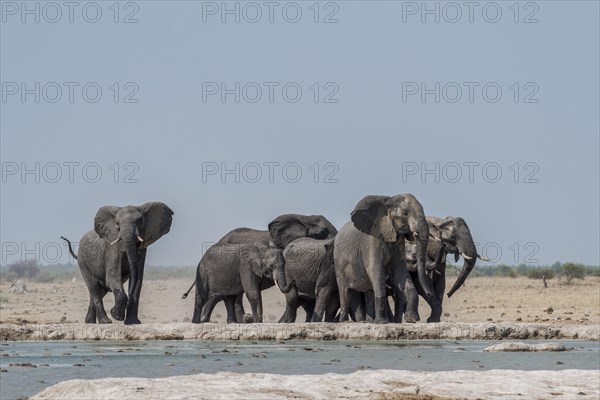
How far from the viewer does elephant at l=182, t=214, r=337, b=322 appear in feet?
128

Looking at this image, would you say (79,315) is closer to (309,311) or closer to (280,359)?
(309,311)

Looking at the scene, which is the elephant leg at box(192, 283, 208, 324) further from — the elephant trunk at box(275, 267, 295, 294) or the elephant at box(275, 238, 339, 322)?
the elephant trunk at box(275, 267, 295, 294)

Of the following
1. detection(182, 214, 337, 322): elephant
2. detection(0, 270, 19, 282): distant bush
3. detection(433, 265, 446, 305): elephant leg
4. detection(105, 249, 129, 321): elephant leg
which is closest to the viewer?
detection(105, 249, 129, 321): elephant leg

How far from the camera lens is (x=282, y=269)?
36.9 meters

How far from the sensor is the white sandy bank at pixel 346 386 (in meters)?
15.0

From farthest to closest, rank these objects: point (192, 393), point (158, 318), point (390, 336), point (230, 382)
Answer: point (158, 318), point (390, 336), point (230, 382), point (192, 393)

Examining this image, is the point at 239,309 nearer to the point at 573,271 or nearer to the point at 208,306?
the point at 208,306

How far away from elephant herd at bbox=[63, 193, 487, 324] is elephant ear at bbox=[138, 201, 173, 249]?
0.9 inches

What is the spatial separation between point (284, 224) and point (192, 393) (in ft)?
80.9

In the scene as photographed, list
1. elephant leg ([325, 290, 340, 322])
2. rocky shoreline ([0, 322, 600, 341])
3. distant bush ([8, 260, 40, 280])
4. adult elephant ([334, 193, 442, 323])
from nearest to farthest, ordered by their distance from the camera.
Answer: rocky shoreline ([0, 322, 600, 341]) < adult elephant ([334, 193, 442, 323]) < elephant leg ([325, 290, 340, 322]) < distant bush ([8, 260, 40, 280])

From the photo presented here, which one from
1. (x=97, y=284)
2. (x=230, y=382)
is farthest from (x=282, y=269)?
(x=230, y=382)

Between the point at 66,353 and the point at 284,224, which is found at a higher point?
the point at 284,224

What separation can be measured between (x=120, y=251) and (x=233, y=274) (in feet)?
11.1

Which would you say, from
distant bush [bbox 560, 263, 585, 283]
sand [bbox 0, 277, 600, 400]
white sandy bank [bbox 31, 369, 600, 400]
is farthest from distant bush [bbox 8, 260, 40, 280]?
white sandy bank [bbox 31, 369, 600, 400]
